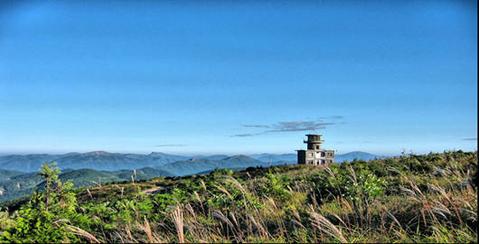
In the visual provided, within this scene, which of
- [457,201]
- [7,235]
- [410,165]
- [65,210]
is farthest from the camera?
[410,165]

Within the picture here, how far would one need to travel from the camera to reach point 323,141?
3731 cm

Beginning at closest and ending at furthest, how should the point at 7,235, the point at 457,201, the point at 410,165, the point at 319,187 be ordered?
the point at 7,235 → the point at 457,201 → the point at 319,187 → the point at 410,165

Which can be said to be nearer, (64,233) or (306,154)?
(64,233)

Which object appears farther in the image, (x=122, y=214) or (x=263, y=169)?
(x=263, y=169)

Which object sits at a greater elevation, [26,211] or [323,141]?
[323,141]

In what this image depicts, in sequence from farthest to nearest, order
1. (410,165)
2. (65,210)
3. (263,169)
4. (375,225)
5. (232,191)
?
(263,169)
(410,165)
(232,191)
(65,210)
(375,225)

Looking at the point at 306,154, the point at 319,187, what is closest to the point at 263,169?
the point at 306,154

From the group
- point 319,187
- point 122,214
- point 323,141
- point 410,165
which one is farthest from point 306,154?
point 122,214

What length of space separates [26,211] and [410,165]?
16056 mm

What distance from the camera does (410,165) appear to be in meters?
18.9

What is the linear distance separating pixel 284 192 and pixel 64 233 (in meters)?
7.17

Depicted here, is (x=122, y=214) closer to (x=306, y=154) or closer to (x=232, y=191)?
(x=232, y=191)

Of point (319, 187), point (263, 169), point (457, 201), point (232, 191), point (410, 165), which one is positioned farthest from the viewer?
point (263, 169)

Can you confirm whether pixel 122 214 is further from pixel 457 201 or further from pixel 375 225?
pixel 457 201
